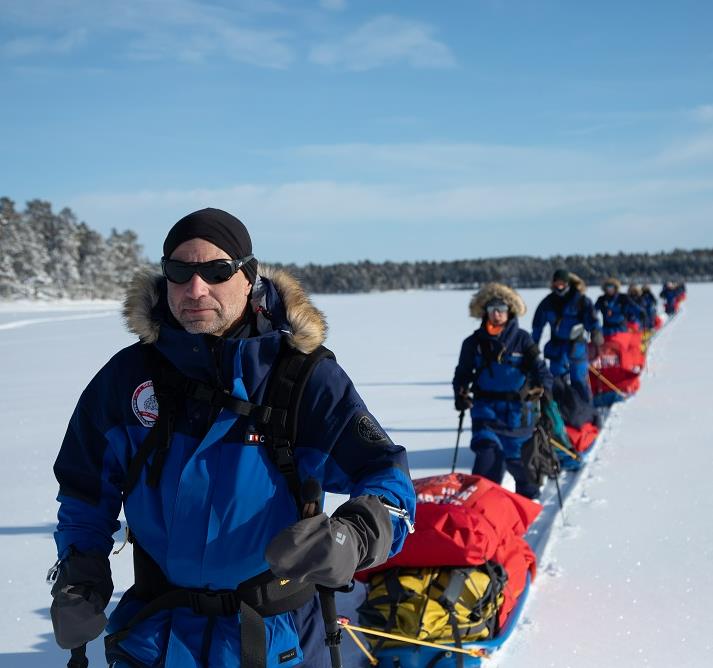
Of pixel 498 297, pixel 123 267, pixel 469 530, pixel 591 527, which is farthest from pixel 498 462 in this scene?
pixel 123 267

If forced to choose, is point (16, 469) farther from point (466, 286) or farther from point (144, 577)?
point (466, 286)

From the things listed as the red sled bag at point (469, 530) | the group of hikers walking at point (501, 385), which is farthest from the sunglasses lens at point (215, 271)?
the group of hikers walking at point (501, 385)

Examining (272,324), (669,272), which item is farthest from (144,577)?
(669,272)

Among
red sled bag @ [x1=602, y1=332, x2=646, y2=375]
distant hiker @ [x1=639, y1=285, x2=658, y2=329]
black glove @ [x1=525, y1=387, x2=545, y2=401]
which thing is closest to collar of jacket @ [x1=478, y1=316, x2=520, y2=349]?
black glove @ [x1=525, y1=387, x2=545, y2=401]

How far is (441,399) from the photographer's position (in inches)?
455

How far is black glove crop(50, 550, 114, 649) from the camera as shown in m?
1.89

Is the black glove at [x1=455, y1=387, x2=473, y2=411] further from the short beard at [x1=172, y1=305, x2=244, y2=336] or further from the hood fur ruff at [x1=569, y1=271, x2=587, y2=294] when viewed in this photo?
the short beard at [x1=172, y1=305, x2=244, y2=336]

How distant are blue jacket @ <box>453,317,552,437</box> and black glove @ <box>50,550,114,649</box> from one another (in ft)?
13.5

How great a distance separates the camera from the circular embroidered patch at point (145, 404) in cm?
194

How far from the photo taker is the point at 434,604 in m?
3.36

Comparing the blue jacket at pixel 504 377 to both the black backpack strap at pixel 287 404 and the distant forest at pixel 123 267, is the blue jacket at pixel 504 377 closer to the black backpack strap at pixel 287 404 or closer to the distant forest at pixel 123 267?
the black backpack strap at pixel 287 404

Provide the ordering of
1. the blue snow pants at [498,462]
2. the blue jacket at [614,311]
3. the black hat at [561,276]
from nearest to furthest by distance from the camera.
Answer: the blue snow pants at [498,462], the black hat at [561,276], the blue jacket at [614,311]

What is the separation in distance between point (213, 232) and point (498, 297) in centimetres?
408

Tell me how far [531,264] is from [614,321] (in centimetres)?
10183
